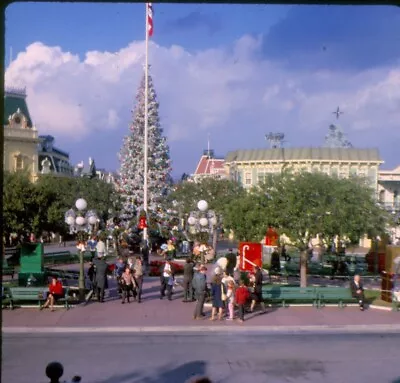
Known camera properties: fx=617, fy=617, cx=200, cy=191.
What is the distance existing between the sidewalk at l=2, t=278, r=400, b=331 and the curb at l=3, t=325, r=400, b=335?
211mm

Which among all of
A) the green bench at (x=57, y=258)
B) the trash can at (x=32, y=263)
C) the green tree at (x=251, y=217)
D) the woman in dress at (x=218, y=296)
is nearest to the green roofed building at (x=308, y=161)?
the green bench at (x=57, y=258)

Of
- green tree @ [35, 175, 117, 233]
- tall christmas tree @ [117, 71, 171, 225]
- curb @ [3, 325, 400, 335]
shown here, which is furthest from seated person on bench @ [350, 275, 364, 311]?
green tree @ [35, 175, 117, 233]

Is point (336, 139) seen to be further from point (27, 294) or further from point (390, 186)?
point (27, 294)

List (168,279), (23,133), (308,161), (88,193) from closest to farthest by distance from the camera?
(168,279) → (88,193) → (308,161) → (23,133)

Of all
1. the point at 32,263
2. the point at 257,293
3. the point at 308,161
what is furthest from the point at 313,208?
the point at 308,161

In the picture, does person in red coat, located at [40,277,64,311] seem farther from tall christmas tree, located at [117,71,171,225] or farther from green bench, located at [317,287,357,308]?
tall christmas tree, located at [117,71,171,225]

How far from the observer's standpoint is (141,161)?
37188 mm

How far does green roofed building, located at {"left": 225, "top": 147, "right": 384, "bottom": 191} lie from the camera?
57.2 meters

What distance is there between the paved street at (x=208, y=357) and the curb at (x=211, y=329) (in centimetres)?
40

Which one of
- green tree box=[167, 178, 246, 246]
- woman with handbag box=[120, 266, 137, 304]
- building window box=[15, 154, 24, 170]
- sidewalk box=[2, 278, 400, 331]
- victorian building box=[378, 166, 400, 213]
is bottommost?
sidewalk box=[2, 278, 400, 331]

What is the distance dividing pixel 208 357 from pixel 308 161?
46.7 meters

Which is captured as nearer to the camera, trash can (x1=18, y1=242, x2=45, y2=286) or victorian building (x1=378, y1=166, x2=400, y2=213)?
trash can (x1=18, y1=242, x2=45, y2=286)

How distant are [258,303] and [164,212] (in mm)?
19089

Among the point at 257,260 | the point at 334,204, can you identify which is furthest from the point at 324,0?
the point at 334,204
